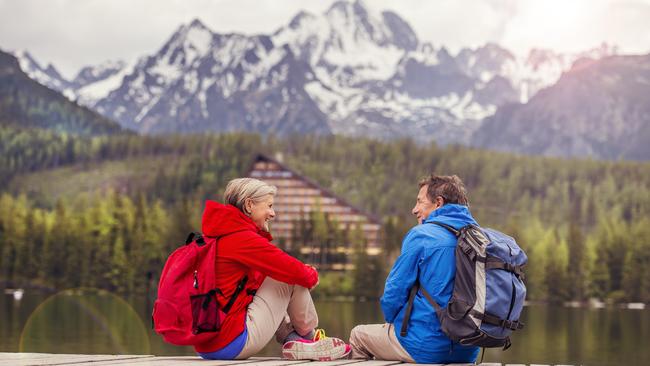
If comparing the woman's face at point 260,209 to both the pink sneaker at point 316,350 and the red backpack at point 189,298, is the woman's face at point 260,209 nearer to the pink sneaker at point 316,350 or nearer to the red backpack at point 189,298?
the red backpack at point 189,298

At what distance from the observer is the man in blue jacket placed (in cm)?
1034

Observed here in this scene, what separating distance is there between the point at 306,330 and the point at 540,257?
134005 millimetres

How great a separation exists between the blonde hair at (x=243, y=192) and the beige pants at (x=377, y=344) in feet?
5.98

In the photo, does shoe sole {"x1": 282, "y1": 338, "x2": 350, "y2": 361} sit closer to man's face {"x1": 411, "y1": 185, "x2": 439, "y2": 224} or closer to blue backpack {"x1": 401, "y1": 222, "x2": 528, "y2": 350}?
blue backpack {"x1": 401, "y1": 222, "x2": 528, "y2": 350}

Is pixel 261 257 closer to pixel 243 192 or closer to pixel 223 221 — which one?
pixel 223 221

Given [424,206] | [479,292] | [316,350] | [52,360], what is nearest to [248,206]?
[316,350]

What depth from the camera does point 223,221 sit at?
1062 cm

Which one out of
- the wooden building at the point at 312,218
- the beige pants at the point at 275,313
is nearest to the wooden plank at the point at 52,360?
the beige pants at the point at 275,313

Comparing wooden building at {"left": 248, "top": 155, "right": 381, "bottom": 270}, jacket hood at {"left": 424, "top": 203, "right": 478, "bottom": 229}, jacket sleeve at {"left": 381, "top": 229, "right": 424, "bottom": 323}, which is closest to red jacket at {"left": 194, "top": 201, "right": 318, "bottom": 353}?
jacket sleeve at {"left": 381, "top": 229, "right": 424, "bottom": 323}

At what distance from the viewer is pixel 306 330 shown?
440 inches

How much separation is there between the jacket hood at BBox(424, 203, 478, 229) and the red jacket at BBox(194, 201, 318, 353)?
1.35 metres

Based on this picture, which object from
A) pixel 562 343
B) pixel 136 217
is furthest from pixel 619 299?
pixel 562 343

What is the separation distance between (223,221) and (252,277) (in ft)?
2.31

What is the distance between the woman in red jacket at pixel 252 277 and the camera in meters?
10.6
